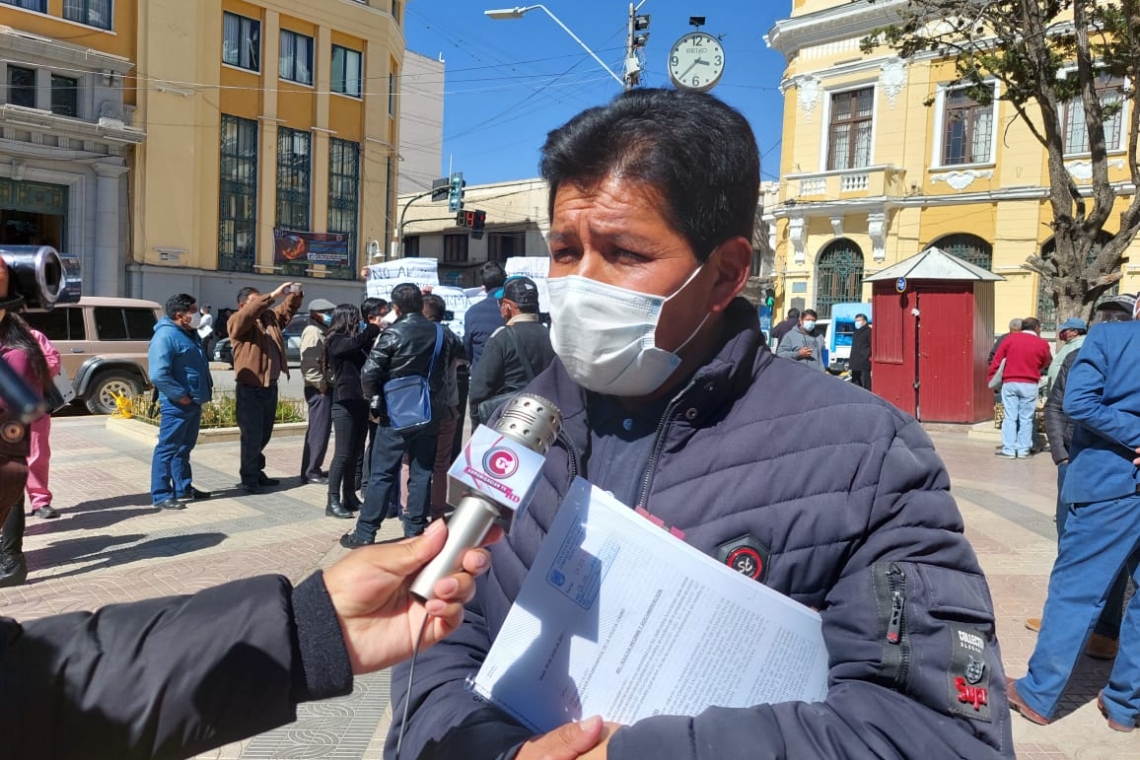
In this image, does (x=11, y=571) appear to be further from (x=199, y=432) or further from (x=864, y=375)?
(x=864, y=375)

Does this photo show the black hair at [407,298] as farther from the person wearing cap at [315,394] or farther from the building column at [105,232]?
the building column at [105,232]

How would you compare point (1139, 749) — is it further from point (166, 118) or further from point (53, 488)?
point (166, 118)

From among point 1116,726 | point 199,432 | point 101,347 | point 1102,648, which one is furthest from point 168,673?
point 101,347

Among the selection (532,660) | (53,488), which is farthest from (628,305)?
(53,488)

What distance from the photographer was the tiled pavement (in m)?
3.74

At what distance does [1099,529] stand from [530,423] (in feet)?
11.3

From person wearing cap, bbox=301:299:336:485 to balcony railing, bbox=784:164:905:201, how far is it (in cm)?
2172

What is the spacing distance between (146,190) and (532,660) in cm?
2880

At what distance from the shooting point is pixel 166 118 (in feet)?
87.2

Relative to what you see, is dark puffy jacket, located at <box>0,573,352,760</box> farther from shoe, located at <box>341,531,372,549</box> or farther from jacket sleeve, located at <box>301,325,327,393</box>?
jacket sleeve, located at <box>301,325,327,393</box>

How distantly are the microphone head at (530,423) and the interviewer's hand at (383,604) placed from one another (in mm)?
155

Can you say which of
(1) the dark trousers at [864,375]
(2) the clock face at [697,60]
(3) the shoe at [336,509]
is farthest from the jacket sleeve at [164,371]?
(1) the dark trousers at [864,375]

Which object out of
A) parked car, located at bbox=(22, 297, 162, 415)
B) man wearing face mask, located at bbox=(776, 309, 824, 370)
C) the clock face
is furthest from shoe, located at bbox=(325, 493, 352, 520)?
the clock face

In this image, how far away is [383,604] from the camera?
→ 1358 millimetres
